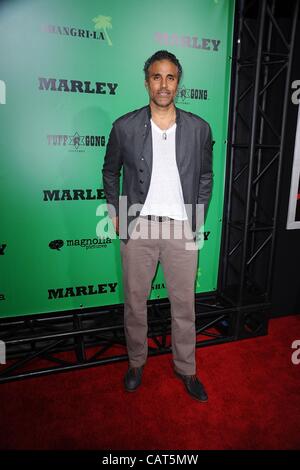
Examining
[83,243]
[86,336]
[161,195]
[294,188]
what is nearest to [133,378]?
[86,336]

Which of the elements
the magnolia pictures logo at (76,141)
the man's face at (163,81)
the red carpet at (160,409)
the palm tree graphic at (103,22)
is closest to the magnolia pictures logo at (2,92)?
the magnolia pictures logo at (76,141)

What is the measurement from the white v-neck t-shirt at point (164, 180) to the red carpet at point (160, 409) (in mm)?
1431

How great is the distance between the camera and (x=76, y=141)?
109 inches

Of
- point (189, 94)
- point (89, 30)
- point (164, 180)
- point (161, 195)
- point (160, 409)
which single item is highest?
point (89, 30)

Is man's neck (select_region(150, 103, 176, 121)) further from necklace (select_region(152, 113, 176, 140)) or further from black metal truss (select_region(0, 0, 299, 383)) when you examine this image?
black metal truss (select_region(0, 0, 299, 383))

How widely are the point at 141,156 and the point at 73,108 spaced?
1.02 metres

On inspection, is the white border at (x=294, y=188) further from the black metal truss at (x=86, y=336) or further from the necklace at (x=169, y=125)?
the necklace at (x=169, y=125)

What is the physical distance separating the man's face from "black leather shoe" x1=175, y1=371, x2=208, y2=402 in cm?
204

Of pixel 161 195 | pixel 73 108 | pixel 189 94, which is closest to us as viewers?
pixel 161 195

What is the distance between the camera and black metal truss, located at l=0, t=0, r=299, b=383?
2.73 m

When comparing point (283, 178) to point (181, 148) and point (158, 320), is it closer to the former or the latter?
point (181, 148)

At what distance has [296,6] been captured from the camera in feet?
8.64

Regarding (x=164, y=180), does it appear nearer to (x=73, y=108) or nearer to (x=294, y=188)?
(x=73, y=108)
